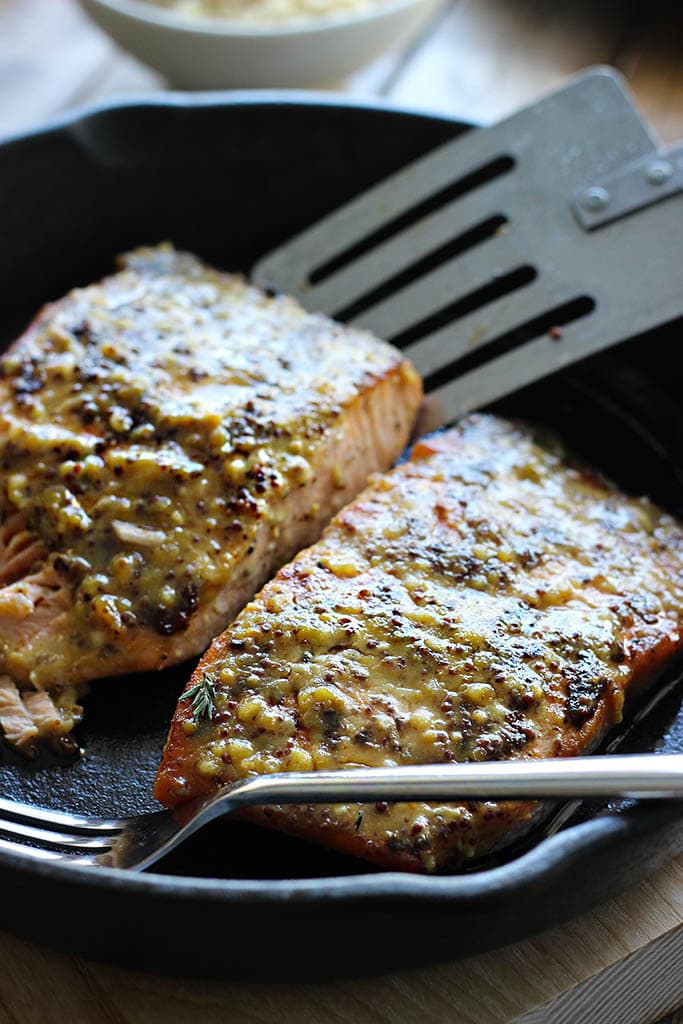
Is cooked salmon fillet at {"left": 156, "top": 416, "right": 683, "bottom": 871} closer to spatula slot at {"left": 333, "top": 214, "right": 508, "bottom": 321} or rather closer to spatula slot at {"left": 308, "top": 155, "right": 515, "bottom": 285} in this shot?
spatula slot at {"left": 333, "top": 214, "right": 508, "bottom": 321}

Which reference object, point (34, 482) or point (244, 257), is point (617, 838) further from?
point (244, 257)

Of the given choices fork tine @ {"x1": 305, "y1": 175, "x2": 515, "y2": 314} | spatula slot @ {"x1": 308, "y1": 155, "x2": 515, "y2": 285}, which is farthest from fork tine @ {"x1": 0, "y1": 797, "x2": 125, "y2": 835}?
spatula slot @ {"x1": 308, "y1": 155, "x2": 515, "y2": 285}

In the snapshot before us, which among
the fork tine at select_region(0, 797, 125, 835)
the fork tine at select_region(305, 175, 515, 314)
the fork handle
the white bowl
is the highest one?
the white bowl

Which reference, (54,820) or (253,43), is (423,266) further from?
(54,820)

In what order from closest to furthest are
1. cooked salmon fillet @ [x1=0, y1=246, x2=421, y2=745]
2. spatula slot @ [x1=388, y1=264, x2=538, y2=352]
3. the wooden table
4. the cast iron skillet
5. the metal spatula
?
the cast iron skillet, the wooden table, cooked salmon fillet @ [x1=0, y1=246, x2=421, y2=745], the metal spatula, spatula slot @ [x1=388, y1=264, x2=538, y2=352]

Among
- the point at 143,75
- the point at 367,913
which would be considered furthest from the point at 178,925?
the point at 143,75

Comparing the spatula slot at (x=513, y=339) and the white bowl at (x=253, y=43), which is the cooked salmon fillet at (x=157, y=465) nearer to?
the spatula slot at (x=513, y=339)
